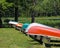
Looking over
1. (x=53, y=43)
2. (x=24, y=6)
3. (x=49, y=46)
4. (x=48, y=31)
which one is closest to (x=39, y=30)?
(x=48, y=31)

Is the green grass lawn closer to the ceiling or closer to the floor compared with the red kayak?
closer to the floor

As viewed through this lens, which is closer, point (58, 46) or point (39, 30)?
point (58, 46)

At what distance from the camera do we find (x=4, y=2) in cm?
3553

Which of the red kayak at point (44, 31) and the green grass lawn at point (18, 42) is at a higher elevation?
A: the red kayak at point (44, 31)

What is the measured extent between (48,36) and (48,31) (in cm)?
54

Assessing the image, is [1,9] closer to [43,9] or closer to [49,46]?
[43,9]

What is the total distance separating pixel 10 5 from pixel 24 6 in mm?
3365

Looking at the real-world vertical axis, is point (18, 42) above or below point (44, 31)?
below

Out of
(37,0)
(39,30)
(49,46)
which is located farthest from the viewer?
(37,0)

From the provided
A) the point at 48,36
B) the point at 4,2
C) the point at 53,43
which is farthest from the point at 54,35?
the point at 4,2

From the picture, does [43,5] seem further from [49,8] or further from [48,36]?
[48,36]

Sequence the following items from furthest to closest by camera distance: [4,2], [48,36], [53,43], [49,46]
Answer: [4,2] → [48,36] → [53,43] → [49,46]

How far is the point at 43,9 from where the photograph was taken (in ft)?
135

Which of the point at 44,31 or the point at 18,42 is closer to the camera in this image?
the point at 44,31
